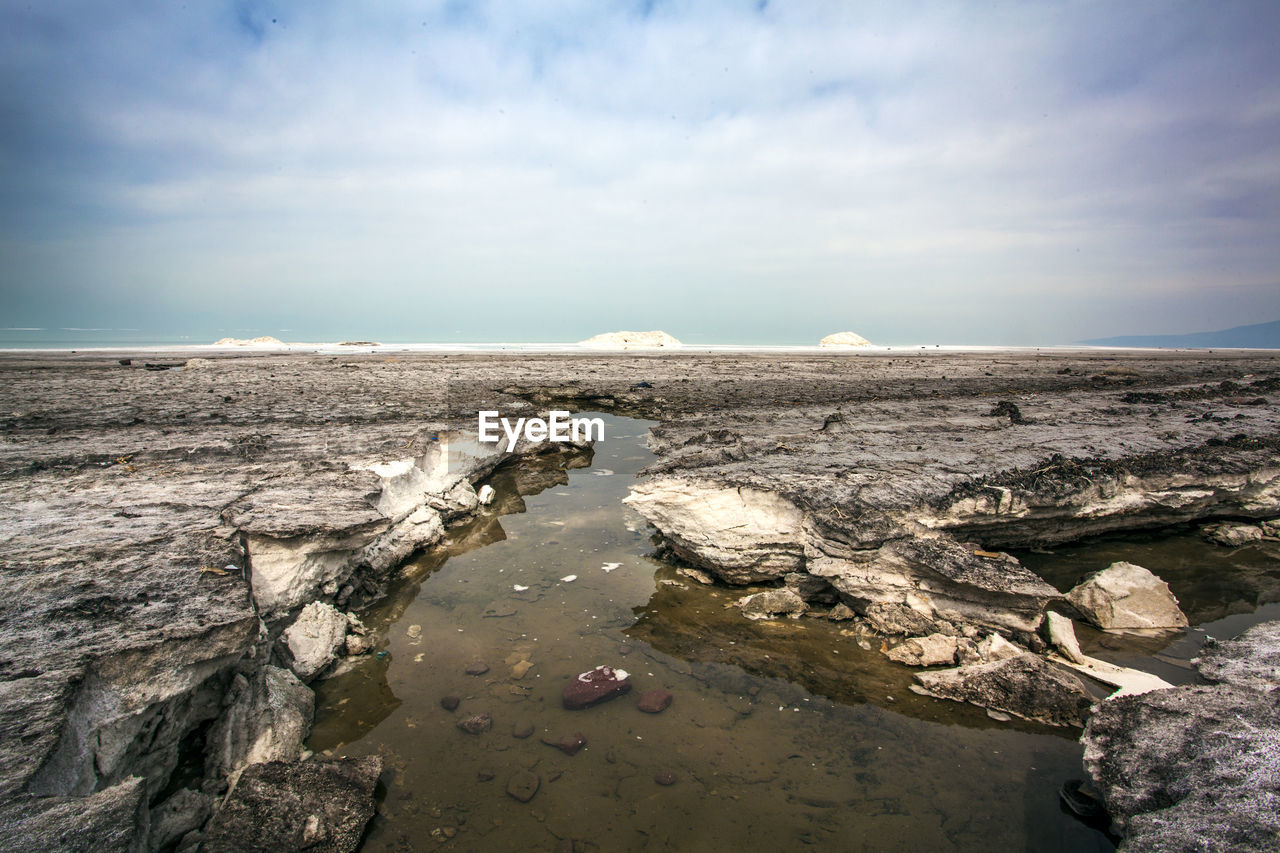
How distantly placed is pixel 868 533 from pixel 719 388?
350 inches

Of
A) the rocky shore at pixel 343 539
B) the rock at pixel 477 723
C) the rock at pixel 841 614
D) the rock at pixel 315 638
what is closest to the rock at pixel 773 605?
the rocky shore at pixel 343 539

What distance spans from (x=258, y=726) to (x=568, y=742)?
1589 millimetres

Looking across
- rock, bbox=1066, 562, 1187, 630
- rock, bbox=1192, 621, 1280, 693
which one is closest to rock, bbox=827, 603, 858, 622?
rock, bbox=1066, 562, 1187, 630

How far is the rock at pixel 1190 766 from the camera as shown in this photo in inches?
73.3

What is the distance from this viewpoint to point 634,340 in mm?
50812

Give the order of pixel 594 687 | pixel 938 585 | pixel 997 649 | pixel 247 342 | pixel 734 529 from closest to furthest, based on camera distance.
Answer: pixel 594 687
pixel 997 649
pixel 938 585
pixel 734 529
pixel 247 342

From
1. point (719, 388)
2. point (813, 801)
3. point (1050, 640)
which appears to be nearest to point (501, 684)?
point (813, 801)

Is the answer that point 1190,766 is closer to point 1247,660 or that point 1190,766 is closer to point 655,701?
point 1247,660

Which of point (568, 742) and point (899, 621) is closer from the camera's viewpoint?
point (568, 742)

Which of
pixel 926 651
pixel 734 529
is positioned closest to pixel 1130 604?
pixel 926 651

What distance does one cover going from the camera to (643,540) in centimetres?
561

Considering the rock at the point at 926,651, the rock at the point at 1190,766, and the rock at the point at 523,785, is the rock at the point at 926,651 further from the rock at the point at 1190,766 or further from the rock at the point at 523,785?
the rock at the point at 523,785

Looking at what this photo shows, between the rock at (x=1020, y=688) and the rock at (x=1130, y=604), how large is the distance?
3.17ft

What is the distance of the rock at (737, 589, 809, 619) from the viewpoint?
13.8ft
